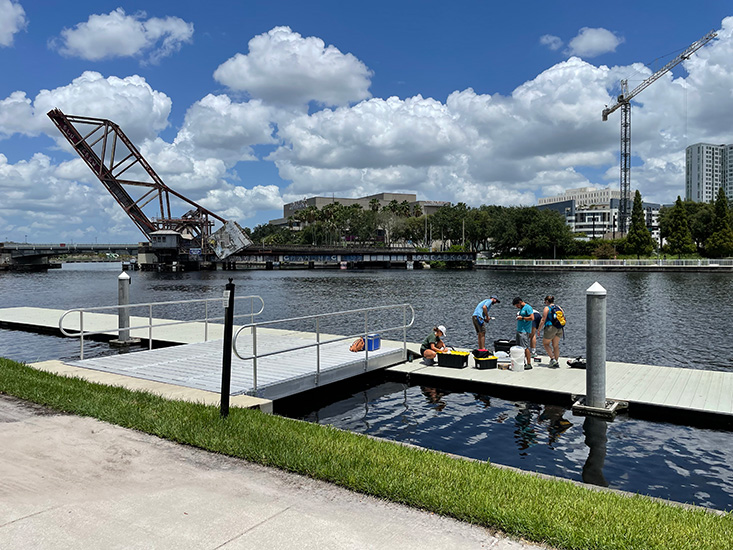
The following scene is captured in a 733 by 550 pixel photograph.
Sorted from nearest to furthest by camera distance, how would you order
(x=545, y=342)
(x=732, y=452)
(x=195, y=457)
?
1. (x=195, y=457)
2. (x=732, y=452)
3. (x=545, y=342)

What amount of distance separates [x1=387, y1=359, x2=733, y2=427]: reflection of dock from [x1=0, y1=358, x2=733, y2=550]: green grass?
5822 mm

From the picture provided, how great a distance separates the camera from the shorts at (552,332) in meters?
14.1

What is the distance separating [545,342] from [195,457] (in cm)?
999

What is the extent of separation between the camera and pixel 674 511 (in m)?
5.50

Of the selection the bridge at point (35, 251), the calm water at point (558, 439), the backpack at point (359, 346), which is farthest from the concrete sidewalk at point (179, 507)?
the bridge at point (35, 251)

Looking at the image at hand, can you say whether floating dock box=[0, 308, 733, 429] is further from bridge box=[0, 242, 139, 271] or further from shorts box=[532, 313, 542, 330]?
bridge box=[0, 242, 139, 271]

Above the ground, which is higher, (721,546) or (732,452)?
(721,546)

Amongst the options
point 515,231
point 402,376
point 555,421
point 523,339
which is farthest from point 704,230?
point 555,421

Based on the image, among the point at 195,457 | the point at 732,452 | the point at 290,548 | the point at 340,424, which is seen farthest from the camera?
the point at 340,424

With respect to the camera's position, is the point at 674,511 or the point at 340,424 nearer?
the point at 674,511

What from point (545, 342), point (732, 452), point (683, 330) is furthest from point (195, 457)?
point (683, 330)

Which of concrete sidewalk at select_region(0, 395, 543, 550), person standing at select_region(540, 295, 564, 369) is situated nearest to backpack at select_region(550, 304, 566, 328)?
person standing at select_region(540, 295, 564, 369)

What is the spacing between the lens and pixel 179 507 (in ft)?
17.3

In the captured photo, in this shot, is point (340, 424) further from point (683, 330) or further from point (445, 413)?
point (683, 330)
